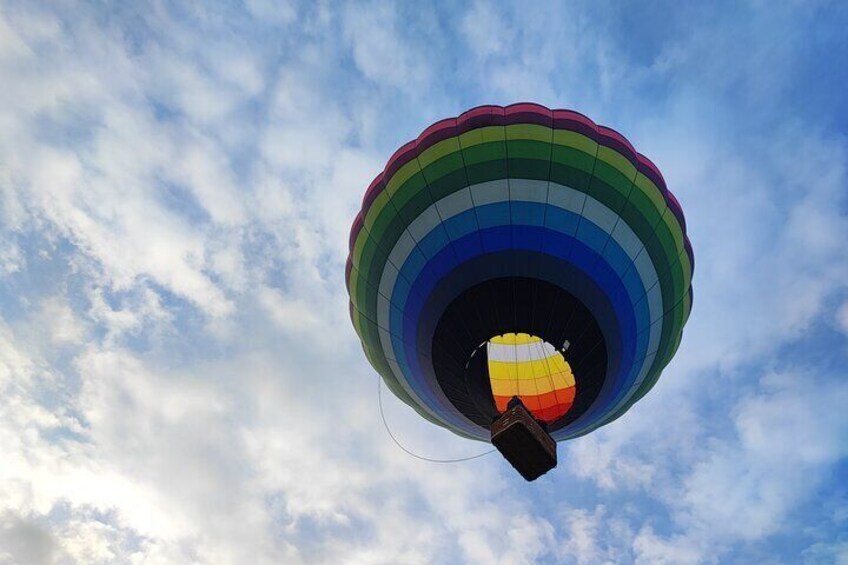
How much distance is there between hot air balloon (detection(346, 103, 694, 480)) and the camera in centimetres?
1254

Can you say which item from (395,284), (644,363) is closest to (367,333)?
(395,284)

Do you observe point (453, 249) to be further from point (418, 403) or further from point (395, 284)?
point (418, 403)

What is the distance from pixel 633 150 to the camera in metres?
13.2

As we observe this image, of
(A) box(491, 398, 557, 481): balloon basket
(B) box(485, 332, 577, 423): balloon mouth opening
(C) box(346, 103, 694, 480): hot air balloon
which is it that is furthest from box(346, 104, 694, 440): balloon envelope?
(B) box(485, 332, 577, 423): balloon mouth opening

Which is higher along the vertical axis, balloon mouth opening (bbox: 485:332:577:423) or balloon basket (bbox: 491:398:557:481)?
balloon mouth opening (bbox: 485:332:577:423)

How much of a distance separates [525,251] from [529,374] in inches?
191

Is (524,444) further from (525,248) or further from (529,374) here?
(529,374)

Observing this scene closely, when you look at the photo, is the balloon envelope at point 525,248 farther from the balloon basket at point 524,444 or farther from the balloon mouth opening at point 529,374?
the balloon mouth opening at point 529,374

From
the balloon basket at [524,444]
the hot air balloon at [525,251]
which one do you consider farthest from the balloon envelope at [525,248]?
the balloon basket at [524,444]

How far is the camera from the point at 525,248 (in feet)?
41.7

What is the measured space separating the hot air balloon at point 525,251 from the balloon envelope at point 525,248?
3 cm

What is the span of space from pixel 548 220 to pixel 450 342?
3400 millimetres

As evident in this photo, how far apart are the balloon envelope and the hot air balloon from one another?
25 mm

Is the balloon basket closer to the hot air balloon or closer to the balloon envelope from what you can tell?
the hot air balloon
